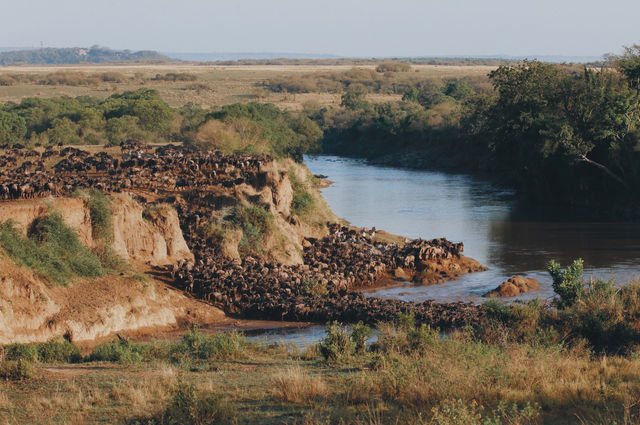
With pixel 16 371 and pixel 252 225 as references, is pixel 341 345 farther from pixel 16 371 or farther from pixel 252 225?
pixel 252 225

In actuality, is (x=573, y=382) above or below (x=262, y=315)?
above

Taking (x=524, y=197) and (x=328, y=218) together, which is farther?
(x=524, y=197)

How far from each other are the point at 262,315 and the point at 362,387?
11275 millimetres

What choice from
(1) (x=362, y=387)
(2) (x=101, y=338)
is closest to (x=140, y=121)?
(2) (x=101, y=338)

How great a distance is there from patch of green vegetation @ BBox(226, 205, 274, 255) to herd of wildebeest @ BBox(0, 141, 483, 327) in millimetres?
660

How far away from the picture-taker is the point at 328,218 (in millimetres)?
31641

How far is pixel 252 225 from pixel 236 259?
2267mm

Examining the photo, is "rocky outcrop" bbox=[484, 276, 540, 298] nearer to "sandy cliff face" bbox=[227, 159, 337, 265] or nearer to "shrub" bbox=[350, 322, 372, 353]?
"sandy cliff face" bbox=[227, 159, 337, 265]

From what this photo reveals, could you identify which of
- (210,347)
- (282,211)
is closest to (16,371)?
(210,347)

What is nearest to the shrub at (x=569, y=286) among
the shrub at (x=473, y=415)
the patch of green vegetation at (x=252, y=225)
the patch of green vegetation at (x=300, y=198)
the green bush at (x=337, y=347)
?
the green bush at (x=337, y=347)

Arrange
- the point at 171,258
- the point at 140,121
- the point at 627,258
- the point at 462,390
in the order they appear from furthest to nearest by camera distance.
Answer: the point at 140,121 < the point at 627,258 < the point at 171,258 < the point at 462,390

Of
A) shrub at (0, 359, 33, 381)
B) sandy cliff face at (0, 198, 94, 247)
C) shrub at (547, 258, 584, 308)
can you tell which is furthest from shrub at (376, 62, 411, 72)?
shrub at (0, 359, 33, 381)

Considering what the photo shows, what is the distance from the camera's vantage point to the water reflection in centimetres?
2591

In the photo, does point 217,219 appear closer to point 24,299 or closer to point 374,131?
point 24,299
